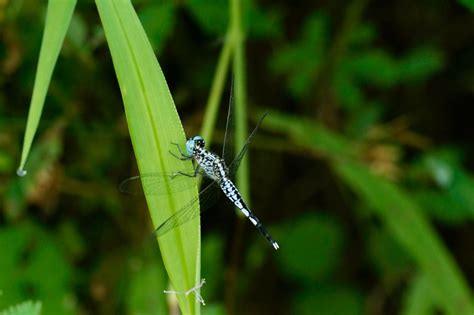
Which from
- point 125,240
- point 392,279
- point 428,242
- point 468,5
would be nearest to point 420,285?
point 428,242

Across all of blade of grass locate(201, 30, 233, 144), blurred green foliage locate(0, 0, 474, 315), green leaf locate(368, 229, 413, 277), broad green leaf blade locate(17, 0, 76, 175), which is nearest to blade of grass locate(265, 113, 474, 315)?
blurred green foliage locate(0, 0, 474, 315)

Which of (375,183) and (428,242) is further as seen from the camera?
(375,183)

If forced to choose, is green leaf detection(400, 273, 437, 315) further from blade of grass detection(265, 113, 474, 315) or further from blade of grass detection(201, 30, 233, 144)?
blade of grass detection(201, 30, 233, 144)

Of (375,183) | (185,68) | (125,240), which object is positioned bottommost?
(375,183)

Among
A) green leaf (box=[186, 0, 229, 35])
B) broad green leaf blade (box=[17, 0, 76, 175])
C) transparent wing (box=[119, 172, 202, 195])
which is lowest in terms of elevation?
transparent wing (box=[119, 172, 202, 195])

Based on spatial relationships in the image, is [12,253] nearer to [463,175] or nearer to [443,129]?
[463,175]

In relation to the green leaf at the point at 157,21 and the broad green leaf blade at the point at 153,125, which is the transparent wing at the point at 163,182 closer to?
the broad green leaf blade at the point at 153,125
